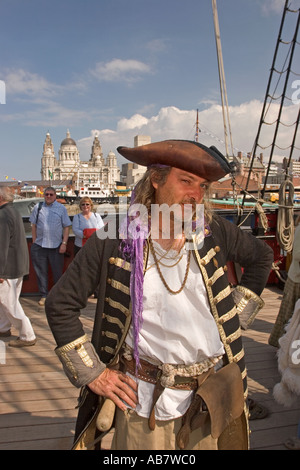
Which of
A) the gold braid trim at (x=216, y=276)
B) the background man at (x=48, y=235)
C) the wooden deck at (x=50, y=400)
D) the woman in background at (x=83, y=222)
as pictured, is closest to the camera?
the gold braid trim at (x=216, y=276)

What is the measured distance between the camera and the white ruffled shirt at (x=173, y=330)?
1.37 meters

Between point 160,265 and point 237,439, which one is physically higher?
point 160,265

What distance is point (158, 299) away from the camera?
1399 millimetres

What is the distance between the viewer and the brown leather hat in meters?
1.38

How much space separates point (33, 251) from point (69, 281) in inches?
161

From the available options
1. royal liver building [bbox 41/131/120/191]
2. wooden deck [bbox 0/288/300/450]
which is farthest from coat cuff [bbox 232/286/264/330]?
royal liver building [bbox 41/131/120/191]

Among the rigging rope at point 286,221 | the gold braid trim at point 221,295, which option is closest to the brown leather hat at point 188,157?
the gold braid trim at point 221,295

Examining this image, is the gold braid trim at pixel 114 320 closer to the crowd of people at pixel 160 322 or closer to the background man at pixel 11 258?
the crowd of people at pixel 160 322

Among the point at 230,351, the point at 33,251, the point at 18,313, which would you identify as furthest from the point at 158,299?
the point at 33,251

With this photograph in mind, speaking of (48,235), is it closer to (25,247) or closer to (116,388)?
(25,247)

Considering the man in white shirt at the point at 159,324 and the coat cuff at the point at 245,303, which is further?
the coat cuff at the point at 245,303

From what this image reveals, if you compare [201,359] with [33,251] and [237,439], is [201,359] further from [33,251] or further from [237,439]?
[33,251]

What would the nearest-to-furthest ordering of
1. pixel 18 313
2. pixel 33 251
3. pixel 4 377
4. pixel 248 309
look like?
pixel 248 309
pixel 4 377
pixel 18 313
pixel 33 251

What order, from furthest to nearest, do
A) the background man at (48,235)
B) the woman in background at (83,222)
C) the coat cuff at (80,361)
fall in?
the woman in background at (83,222)
the background man at (48,235)
the coat cuff at (80,361)
